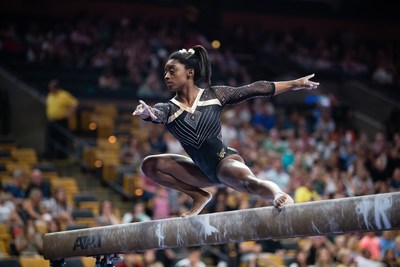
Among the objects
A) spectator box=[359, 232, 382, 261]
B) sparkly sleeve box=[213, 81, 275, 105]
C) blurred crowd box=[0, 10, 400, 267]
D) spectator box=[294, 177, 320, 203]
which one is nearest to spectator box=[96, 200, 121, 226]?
blurred crowd box=[0, 10, 400, 267]

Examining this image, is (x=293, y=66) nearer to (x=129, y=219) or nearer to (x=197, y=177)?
(x=129, y=219)

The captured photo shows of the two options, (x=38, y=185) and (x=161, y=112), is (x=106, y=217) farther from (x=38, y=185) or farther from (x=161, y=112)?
(x=161, y=112)

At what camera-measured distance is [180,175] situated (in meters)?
6.84

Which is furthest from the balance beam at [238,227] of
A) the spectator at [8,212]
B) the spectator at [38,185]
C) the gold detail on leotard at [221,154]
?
the spectator at [38,185]

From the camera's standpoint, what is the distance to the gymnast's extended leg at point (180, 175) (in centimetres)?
682

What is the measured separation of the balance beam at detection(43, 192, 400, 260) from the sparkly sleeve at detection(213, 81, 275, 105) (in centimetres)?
88

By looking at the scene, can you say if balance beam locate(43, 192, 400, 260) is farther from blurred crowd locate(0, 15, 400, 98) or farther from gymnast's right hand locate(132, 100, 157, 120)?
blurred crowd locate(0, 15, 400, 98)

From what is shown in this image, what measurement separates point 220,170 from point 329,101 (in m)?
12.7

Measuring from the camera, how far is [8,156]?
14664 mm

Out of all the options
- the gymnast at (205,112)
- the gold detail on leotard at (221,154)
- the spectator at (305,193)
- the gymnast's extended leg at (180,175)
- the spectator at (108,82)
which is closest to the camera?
the gymnast at (205,112)

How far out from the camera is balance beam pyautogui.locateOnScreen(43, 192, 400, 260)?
532 centimetres

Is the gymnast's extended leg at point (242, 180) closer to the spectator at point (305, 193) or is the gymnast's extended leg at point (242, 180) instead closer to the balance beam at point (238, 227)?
the balance beam at point (238, 227)

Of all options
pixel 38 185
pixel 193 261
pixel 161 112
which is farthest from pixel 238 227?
pixel 38 185

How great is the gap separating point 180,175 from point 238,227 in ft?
3.00
